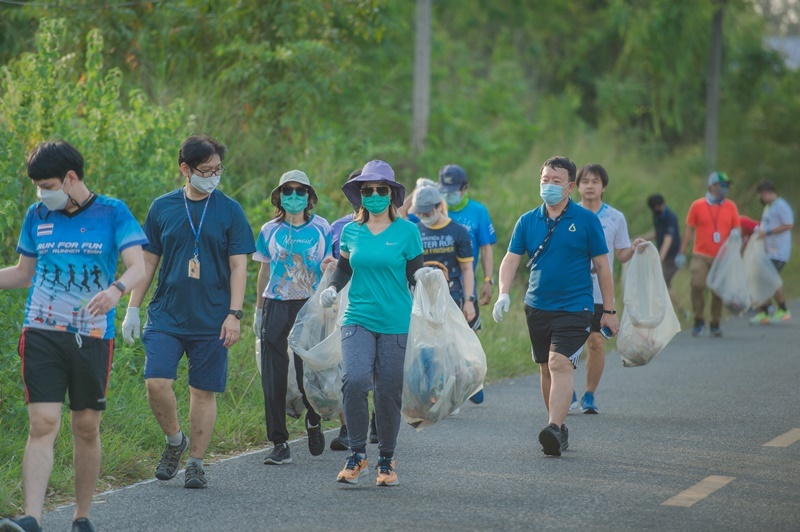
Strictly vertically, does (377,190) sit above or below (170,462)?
above

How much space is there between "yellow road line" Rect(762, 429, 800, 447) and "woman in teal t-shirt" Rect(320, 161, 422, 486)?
281 centimetres

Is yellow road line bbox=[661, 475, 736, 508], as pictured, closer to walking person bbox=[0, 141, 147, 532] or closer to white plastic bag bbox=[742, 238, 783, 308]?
walking person bbox=[0, 141, 147, 532]

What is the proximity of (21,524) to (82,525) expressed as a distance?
40cm

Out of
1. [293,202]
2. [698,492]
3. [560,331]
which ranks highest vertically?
[293,202]

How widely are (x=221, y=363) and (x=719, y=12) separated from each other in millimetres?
21856

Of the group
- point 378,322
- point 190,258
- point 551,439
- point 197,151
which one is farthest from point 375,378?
point 197,151

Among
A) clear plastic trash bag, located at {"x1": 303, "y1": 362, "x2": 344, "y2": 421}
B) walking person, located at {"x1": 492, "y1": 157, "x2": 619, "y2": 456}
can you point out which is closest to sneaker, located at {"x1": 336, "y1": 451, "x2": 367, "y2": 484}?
clear plastic trash bag, located at {"x1": 303, "y1": 362, "x2": 344, "y2": 421}

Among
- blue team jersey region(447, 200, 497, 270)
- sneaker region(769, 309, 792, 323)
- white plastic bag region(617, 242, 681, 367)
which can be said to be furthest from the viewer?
sneaker region(769, 309, 792, 323)

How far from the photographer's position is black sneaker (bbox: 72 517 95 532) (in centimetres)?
557

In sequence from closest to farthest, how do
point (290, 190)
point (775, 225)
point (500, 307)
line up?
1. point (290, 190)
2. point (500, 307)
3. point (775, 225)

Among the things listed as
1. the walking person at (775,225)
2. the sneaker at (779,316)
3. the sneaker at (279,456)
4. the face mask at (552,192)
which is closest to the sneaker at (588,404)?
the face mask at (552,192)

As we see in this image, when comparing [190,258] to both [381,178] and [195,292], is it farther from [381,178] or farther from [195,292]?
[381,178]

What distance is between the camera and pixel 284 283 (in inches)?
301

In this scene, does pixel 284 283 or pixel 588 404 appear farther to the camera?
pixel 588 404
